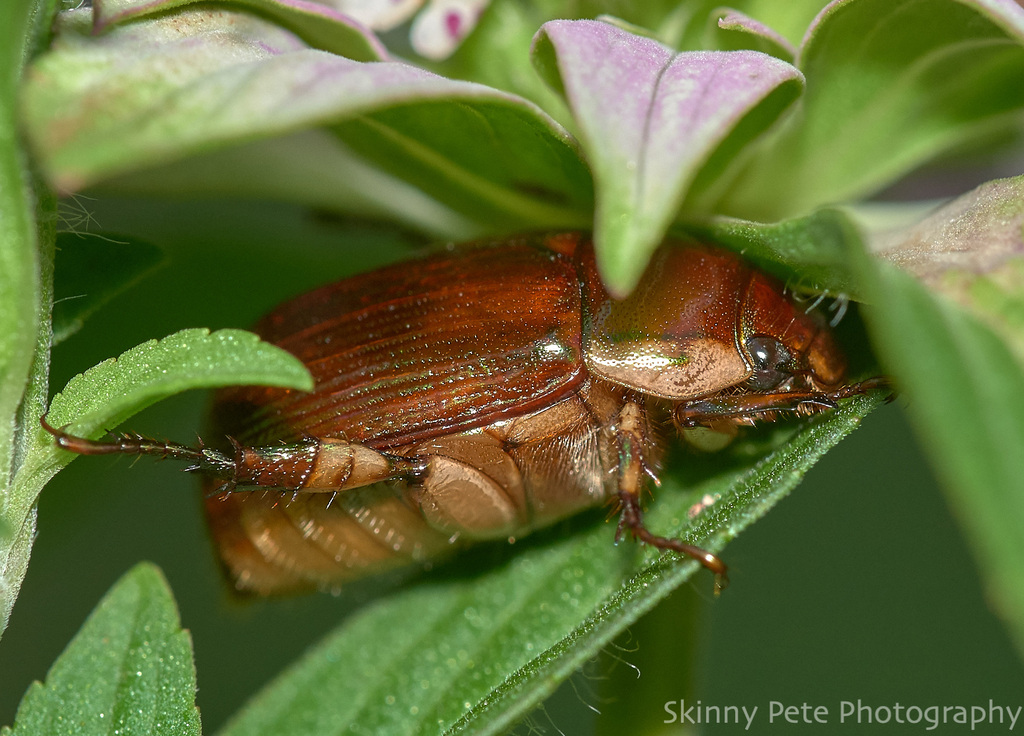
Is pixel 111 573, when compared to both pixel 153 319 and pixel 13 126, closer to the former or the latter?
pixel 153 319

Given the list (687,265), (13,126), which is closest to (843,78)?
(687,265)

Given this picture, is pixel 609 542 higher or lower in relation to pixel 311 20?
lower

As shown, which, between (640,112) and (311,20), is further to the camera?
(311,20)

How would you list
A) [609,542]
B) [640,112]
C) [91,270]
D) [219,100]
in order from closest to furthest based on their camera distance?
1. [219,100]
2. [640,112]
3. [91,270]
4. [609,542]

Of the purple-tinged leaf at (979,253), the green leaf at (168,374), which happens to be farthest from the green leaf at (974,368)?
the green leaf at (168,374)

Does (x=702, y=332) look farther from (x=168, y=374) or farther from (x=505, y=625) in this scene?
(x=168, y=374)

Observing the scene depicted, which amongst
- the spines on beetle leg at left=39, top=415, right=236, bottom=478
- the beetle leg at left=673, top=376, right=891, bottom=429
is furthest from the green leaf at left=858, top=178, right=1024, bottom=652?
the spines on beetle leg at left=39, top=415, right=236, bottom=478

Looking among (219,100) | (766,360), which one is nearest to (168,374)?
(219,100)
